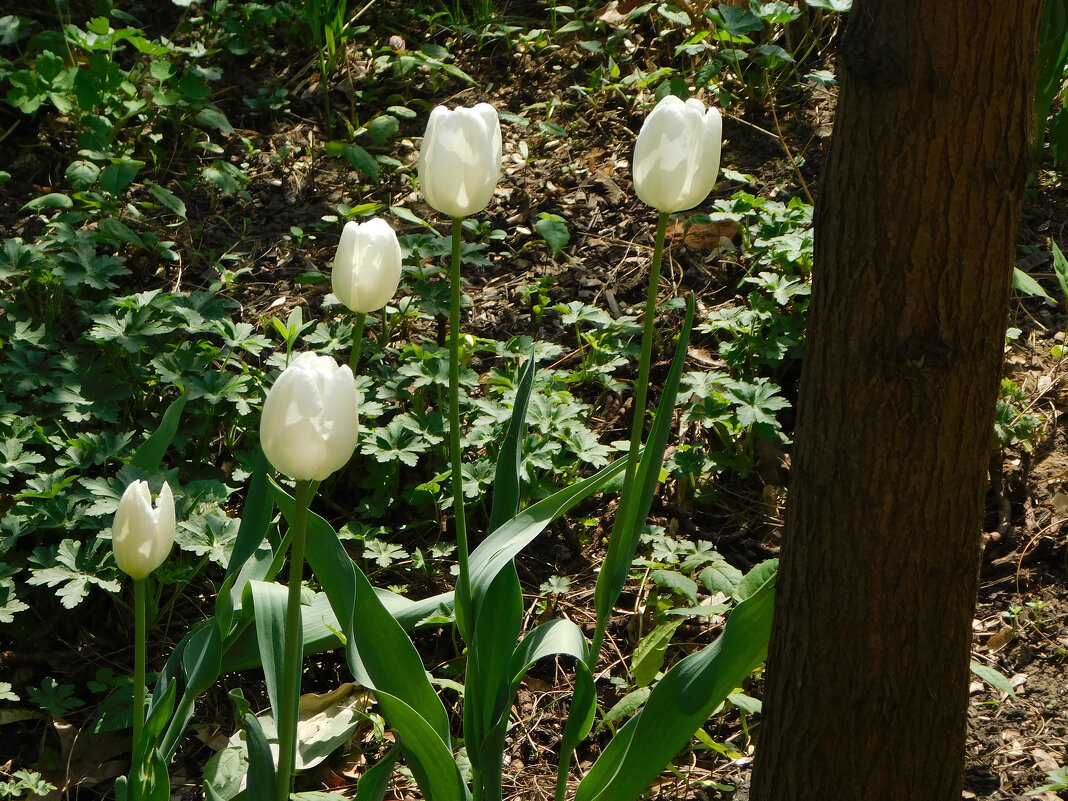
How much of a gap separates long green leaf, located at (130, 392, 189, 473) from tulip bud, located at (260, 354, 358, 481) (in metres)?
0.73

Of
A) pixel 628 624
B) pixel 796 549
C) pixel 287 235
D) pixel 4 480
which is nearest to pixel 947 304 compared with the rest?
pixel 796 549

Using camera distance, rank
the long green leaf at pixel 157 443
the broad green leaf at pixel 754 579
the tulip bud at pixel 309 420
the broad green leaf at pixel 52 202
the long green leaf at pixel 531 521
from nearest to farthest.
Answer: the tulip bud at pixel 309 420 < the long green leaf at pixel 531 521 < the long green leaf at pixel 157 443 < the broad green leaf at pixel 754 579 < the broad green leaf at pixel 52 202

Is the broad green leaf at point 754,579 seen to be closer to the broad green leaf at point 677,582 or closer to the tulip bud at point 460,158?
the broad green leaf at point 677,582

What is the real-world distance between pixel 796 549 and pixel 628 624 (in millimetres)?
951

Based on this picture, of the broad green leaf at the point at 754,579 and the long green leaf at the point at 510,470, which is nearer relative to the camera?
the long green leaf at the point at 510,470

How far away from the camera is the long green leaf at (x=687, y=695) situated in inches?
58.2

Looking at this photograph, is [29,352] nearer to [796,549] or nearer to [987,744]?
[796,549]

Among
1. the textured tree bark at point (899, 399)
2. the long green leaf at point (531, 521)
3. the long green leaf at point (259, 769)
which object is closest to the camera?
the textured tree bark at point (899, 399)

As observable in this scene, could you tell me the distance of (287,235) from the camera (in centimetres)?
341

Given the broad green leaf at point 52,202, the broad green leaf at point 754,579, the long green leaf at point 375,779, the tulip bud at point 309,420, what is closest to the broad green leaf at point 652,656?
the broad green leaf at point 754,579

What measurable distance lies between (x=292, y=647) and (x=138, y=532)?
31cm

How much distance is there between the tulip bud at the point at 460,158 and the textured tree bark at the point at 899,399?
470 mm

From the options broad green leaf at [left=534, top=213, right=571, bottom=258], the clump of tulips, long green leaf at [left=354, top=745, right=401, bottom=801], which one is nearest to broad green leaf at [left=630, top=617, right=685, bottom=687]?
the clump of tulips

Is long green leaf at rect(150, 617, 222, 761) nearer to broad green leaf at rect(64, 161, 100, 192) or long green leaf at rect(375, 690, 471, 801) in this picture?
long green leaf at rect(375, 690, 471, 801)
